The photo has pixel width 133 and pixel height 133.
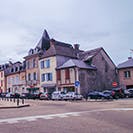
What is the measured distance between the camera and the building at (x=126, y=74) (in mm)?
42469

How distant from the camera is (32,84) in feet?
158

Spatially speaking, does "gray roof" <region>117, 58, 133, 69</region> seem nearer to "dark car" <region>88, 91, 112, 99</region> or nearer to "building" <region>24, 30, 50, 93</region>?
"dark car" <region>88, 91, 112, 99</region>

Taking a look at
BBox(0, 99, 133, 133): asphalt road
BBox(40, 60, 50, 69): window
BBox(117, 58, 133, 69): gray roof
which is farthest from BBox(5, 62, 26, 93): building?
BBox(0, 99, 133, 133): asphalt road

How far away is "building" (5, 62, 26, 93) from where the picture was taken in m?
53.0

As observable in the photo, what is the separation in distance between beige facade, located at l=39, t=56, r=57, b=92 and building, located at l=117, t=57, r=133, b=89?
45.3 ft

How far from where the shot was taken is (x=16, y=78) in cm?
5606

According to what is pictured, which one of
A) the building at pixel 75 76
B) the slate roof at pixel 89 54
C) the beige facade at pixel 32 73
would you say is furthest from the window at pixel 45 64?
the slate roof at pixel 89 54

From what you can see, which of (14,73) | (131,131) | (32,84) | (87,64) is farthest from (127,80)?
(131,131)

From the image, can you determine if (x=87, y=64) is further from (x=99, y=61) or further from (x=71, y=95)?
(x=71, y=95)

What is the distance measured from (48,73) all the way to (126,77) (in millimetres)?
15532

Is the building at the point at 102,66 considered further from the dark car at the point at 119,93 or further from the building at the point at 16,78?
the building at the point at 16,78

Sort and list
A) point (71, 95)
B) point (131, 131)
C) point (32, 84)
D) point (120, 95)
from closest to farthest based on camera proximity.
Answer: point (131, 131) < point (71, 95) < point (120, 95) < point (32, 84)

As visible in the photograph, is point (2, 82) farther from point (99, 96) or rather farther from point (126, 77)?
point (99, 96)

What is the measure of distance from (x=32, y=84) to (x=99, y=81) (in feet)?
50.0
